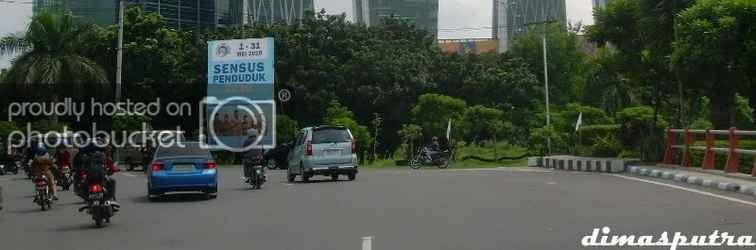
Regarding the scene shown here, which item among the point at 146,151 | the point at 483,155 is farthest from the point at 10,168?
the point at 483,155

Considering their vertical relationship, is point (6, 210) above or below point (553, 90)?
below

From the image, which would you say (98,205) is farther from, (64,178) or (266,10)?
(266,10)

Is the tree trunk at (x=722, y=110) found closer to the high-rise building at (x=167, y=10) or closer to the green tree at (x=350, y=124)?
the green tree at (x=350, y=124)

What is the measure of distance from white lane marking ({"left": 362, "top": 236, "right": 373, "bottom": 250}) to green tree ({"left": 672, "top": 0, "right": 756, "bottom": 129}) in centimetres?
1591

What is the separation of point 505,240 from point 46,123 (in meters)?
44.0

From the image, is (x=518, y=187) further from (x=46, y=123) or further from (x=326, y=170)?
(x=46, y=123)

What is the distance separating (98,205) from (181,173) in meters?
5.35

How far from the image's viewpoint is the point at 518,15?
3772 inches

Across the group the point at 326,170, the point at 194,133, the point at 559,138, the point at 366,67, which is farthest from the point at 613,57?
the point at 194,133

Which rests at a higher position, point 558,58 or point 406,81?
point 558,58

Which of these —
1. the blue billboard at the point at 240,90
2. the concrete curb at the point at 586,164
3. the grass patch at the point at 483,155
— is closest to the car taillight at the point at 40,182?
the concrete curb at the point at 586,164

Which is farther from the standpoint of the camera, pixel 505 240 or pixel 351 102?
pixel 351 102

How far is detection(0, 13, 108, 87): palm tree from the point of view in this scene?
154 feet

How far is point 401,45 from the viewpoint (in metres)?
60.5
